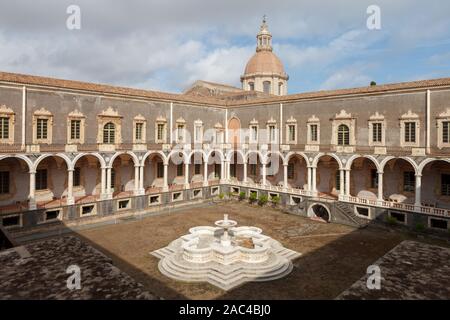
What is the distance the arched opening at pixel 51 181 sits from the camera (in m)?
27.1

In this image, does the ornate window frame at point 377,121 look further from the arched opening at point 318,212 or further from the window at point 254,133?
the window at point 254,133

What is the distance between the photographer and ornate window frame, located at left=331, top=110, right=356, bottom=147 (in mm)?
29578

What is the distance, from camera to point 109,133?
30.1 m

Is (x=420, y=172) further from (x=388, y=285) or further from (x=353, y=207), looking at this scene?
(x=388, y=285)

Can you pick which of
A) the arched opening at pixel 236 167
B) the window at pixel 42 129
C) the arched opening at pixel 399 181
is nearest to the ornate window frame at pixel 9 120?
the window at pixel 42 129

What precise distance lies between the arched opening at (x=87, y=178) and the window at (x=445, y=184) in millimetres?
29485

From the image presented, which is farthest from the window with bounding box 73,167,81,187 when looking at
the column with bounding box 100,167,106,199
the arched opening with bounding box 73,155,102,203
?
the column with bounding box 100,167,106,199

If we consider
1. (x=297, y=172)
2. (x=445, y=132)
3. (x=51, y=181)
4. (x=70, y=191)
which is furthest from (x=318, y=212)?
(x=51, y=181)

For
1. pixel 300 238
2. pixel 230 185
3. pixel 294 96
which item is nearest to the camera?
pixel 300 238

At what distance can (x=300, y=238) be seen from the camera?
79.3ft

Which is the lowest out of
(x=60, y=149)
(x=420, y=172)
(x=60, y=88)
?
(x=420, y=172)

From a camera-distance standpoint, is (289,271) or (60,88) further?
(60,88)
